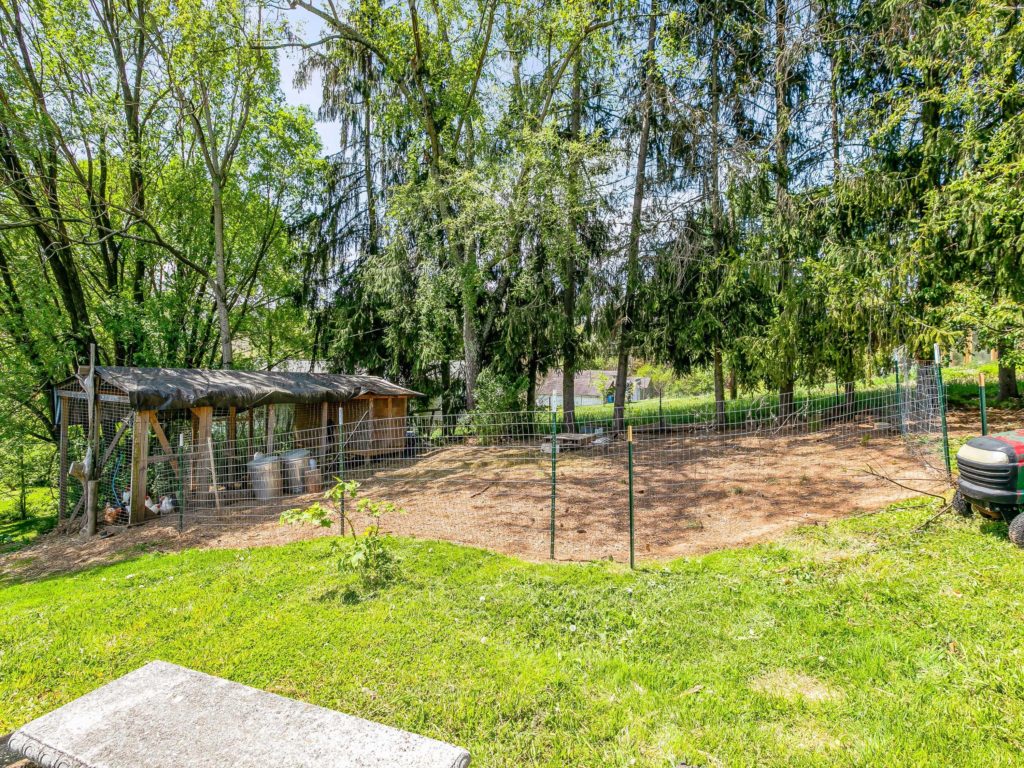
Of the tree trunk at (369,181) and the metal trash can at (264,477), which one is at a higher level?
the tree trunk at (369,181)

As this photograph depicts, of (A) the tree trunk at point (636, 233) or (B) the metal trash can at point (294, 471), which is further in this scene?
(A) the tree trunk at point (636, 233)

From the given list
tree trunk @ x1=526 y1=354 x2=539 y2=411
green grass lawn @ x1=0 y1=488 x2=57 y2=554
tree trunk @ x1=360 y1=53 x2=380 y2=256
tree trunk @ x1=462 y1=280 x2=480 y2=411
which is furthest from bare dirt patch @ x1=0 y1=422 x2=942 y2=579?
tree trunk @ x1=360 y1=53 x2=380 y2=256

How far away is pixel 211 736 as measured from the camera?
181 centimetres

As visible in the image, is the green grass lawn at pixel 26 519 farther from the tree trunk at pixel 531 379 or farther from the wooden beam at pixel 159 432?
the tree trunk at pixel 531 379

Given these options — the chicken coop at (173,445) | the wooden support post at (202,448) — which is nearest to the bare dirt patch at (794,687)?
the chicken coop at (173,445)

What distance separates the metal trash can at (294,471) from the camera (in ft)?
29.8

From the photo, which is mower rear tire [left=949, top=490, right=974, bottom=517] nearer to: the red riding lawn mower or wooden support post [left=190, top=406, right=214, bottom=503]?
the red riding lawn mower

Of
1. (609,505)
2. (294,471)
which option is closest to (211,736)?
(609,505)

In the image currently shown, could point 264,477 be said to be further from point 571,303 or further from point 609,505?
point 571,303

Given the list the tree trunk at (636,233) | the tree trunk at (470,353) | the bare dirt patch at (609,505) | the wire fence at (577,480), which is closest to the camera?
the bare dirt patch at (609,505)

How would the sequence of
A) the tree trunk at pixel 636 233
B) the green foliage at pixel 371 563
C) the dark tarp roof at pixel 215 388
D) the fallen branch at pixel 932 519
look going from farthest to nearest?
1. the tree trunk at pixel 636 233
2. the dark tarp roof at pixel 215 388
3. the fallen branch at pixel 932 519
4. the green foliage at pixel 371 563

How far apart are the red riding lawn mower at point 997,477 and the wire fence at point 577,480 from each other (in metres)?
1.51

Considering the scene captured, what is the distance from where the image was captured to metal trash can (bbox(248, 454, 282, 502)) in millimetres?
8914

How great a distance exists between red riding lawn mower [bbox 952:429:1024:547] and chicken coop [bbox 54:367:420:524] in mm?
6857
